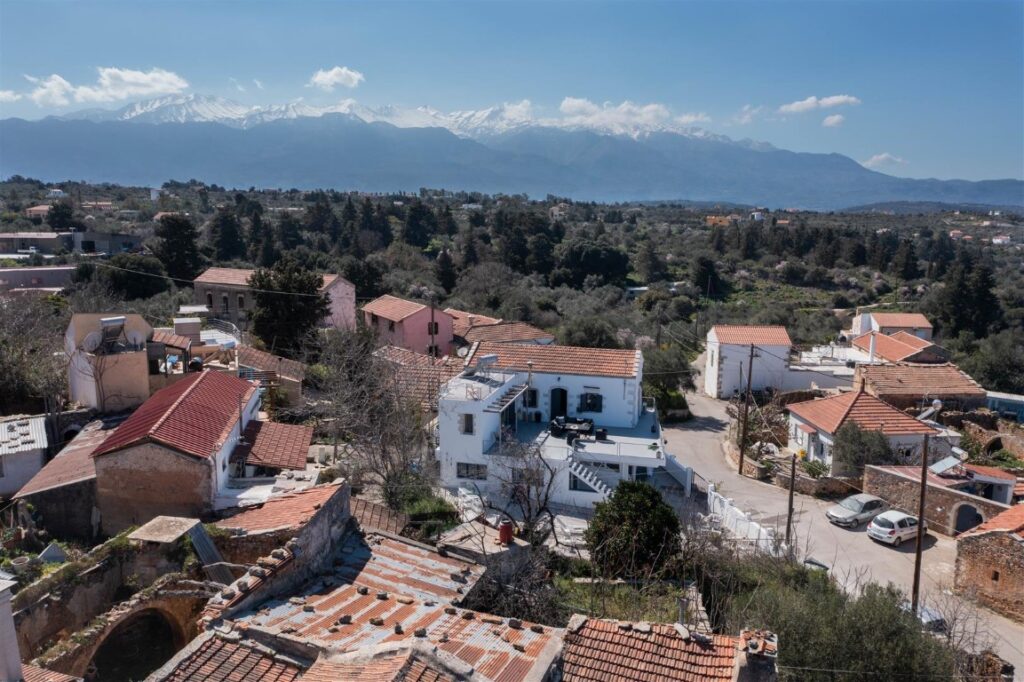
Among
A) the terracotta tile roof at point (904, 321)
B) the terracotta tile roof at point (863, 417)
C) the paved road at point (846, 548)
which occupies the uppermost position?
the terracotta tile roof at point (904, 321)

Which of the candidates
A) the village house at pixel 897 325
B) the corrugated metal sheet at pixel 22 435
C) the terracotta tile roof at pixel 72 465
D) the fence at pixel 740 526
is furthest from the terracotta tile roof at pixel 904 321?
the corrugated metal sheet at pixel 22 435

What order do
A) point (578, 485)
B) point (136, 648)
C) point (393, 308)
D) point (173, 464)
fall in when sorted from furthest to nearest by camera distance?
1. point (393, 308)
2. point (578, 485)
3. point (173, 464)
4. point (136, 648)

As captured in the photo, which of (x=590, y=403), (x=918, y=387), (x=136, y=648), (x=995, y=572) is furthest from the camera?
(x=918, y=387)

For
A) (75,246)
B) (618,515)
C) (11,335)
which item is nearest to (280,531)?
(618,515)

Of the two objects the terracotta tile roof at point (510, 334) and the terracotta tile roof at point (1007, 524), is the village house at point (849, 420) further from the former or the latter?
the terracotta tile roof at point (510, 334)

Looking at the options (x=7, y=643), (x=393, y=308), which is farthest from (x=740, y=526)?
(x=393, y=308)

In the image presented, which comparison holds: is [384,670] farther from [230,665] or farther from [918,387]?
[918,387]
